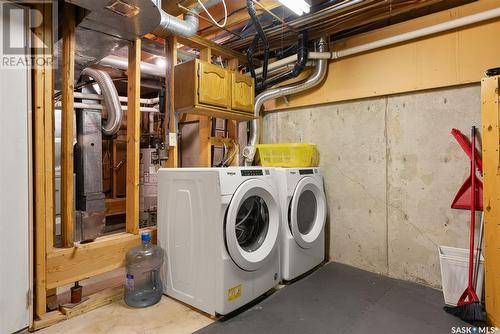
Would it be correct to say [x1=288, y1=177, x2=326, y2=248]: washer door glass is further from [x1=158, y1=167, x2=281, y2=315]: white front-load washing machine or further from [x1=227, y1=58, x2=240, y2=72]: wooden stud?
[x1=227, y1=58, x2=240, y2=72]: wooden stud

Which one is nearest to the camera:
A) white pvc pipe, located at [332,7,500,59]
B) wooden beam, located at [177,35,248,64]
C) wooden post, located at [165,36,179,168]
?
white pvc pipe, located at [332,7,500,59]

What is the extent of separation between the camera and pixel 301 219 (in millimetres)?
2834

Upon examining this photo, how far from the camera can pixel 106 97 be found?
10.1ft

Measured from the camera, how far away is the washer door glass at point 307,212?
258cm

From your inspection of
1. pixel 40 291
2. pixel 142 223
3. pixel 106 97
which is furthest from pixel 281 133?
pixel 40 291

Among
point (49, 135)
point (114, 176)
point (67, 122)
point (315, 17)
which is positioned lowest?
point (114, 176)

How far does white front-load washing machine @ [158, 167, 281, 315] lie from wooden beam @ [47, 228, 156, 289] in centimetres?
31

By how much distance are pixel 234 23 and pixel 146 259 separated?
2.46 meters

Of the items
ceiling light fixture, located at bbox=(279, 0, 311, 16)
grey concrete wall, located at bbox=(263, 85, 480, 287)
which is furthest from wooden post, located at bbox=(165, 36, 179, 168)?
grey concrete wall, located at bbox=(263, 85, 480, 287)

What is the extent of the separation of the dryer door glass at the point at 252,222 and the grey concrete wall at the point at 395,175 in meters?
1.06

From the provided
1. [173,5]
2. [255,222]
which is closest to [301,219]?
[255,222]

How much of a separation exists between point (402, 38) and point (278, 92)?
4.27 feet

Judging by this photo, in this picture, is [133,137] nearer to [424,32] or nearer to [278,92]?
[278,92]

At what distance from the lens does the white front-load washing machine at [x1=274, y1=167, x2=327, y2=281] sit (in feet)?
8.36
